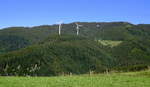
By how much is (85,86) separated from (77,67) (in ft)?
556

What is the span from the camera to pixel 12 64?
175 m

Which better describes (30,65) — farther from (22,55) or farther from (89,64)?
(89,64)

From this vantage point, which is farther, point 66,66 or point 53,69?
point 66,66

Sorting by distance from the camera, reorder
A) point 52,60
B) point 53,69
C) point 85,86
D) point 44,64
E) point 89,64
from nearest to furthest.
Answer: point 85,86
point 53,69
point 44,64
point 52,60
point 89,64

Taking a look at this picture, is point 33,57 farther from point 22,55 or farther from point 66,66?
point 66,66

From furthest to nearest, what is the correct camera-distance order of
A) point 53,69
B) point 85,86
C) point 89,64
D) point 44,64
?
point 89,64 → point 44,64 → point 53,69 → point 85,86

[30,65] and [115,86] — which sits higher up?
[115,86]

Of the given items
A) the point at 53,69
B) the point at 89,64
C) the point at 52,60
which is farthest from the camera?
the point at 89,64

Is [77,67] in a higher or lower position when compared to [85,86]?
lower

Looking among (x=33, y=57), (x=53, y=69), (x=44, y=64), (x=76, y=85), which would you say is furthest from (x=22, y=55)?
(x=76, y=85)

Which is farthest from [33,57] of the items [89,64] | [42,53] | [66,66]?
[89,64]

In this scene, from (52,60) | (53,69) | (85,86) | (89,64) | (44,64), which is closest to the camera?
(85,86)

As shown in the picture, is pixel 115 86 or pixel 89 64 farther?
pixel 89 64

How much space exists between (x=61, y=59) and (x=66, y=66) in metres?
15.8
